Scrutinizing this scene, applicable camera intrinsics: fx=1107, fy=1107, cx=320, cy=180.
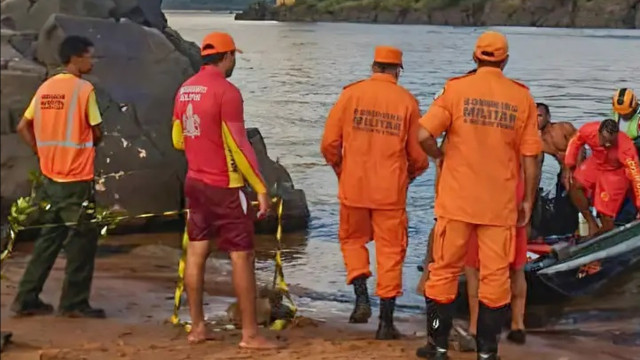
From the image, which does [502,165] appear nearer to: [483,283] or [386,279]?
[483,283]

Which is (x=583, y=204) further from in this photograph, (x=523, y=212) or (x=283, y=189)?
(x=523, y=212)

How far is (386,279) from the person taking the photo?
293 inches

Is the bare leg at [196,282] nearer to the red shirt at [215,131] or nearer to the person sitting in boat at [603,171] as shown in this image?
the red shirt at [215,131]

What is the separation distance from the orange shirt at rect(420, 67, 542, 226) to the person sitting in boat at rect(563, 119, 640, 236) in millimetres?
4111

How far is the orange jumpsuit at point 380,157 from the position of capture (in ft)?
24.0

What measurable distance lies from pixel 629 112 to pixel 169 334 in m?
5.98

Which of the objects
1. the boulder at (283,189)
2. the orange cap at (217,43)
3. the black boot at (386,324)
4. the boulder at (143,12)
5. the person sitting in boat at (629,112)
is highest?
the orange cap at (217,43)

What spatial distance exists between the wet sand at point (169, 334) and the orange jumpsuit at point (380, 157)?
68cm

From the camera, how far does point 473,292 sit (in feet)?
23.1

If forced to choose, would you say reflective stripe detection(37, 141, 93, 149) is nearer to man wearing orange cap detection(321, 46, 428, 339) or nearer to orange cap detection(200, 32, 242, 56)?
orange cap detection(200, 32, 242, 56)

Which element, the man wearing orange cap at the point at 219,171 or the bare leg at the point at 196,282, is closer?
the man wearing orange cap at the point at 219,171

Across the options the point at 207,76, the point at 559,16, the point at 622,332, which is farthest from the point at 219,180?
the point at 559,16

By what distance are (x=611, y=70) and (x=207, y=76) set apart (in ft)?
151

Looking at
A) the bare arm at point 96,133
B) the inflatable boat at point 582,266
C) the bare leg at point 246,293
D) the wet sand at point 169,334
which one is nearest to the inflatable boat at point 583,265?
the inflatable boat at point 582,266
